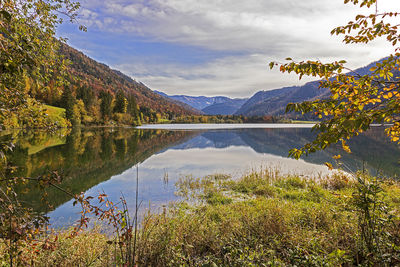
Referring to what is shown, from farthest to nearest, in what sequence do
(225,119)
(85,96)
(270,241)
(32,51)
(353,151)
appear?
(225,119)
(85,96)
(353,151)
(270,241)
(32,51)

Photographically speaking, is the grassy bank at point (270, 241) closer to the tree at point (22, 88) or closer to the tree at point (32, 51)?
the tree at point (22, 88)

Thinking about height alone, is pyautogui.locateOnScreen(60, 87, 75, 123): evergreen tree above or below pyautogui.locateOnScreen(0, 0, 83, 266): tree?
above

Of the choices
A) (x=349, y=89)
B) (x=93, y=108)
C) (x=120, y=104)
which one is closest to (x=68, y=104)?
(x=93, y=108)

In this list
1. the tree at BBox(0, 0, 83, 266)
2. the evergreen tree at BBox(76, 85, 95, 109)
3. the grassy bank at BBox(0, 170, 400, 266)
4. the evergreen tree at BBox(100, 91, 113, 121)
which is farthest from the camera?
the evergreen tree at BBox(100, 91, 113, 121)

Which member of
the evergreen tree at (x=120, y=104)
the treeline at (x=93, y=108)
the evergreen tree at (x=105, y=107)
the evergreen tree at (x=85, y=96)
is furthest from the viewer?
the evergreen tree at (x=120, y=104)

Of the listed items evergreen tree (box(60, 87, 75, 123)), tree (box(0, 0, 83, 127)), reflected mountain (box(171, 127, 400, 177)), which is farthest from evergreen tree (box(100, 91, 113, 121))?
tree (box(0, 0, 83, 127))

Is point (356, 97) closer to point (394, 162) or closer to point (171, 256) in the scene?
point (171, 256)

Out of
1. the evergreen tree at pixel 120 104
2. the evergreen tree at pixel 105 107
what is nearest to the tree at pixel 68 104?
the evergreen tree at pixel 105 107

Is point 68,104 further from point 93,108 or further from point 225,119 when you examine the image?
point 225,119

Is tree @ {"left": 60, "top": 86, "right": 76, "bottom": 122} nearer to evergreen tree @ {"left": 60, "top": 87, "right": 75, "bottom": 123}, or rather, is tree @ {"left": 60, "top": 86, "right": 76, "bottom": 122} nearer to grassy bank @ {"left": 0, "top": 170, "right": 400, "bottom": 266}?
evergreen tree @ {"left": 60, "top": 87, "right": 75, "bottom": 123}

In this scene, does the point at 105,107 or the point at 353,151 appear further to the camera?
the point at 105,107

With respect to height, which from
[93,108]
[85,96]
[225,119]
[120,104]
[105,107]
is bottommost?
[225,119]

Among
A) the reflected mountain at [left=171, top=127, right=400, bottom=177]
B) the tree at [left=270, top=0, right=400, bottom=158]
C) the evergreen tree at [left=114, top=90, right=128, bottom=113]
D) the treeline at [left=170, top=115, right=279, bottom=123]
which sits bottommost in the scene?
the reflected mountain at [left=171, top=127, right=400, bottom=177]

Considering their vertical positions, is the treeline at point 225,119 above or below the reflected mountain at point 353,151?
above
